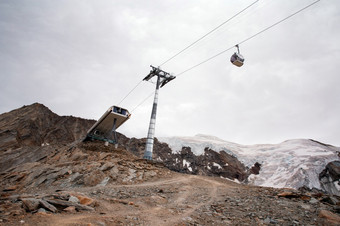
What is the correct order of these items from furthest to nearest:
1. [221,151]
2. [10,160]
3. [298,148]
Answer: [221,151], [298,148], [10,160]

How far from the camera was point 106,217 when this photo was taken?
18.0ft

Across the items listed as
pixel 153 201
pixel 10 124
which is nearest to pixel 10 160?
pixel 10 124

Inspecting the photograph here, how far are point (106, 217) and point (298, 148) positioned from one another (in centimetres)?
6172

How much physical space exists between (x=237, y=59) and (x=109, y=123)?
18676 millimetres

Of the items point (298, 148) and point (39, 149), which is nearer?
point (39, 149)

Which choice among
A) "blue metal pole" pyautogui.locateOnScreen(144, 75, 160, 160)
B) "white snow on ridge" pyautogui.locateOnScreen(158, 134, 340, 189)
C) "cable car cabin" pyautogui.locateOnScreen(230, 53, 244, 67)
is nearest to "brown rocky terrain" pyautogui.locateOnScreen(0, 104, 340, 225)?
"blue metal pole" pyautogui.locateOnScreen(144, 75, 160, 160)

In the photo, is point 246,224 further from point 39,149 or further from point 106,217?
point 39,149

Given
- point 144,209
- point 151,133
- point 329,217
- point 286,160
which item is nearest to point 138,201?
point 144,209

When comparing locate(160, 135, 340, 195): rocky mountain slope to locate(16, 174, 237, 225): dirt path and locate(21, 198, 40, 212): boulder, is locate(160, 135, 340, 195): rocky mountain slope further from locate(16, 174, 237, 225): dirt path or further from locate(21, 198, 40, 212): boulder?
locate(21, 198, 40, 212): boulder

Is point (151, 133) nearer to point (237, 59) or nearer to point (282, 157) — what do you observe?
point (237, 59)

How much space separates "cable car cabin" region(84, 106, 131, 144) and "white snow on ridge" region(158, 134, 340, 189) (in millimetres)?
30747

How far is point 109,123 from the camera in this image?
26.0 m

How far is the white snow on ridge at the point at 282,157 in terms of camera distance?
131ft

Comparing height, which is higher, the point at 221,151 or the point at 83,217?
the point at 221,151
